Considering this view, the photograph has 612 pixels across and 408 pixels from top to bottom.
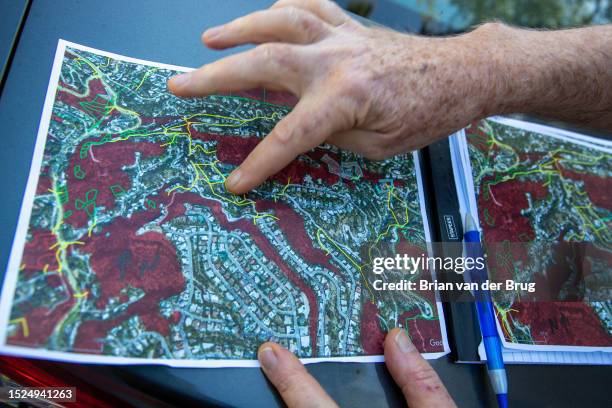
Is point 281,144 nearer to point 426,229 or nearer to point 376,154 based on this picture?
point 376,154

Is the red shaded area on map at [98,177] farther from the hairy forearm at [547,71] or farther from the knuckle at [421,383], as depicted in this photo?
the hairy forearm at [547,71]

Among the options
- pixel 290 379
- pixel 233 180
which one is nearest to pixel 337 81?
pixel 233 180

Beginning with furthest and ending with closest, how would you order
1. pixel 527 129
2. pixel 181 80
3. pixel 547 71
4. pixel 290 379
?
pixel 527 129 < pixel 547 71 < pixel 181 80 < pixel 290 379

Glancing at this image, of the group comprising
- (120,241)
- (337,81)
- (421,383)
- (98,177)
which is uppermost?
(337,81)

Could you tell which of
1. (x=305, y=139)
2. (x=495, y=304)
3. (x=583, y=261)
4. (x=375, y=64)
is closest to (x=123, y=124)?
(x=305, y=139)

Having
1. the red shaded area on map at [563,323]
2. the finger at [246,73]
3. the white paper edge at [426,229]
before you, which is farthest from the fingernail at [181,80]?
the red shaded area on map at [563,323]

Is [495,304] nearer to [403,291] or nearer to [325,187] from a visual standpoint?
[403,291]
